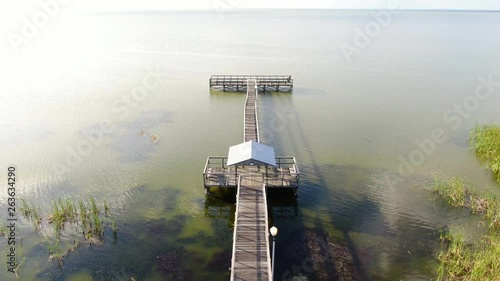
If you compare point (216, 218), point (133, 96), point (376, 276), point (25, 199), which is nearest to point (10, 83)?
point (133, 96)

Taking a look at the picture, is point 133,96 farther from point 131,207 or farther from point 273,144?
point 131,207

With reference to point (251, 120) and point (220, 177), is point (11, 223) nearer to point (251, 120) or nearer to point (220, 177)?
point (220, 177)

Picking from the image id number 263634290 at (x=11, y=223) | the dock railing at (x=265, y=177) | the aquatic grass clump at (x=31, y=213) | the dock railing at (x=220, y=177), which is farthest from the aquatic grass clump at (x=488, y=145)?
the image id number 263634290 at (x=11, y=223)

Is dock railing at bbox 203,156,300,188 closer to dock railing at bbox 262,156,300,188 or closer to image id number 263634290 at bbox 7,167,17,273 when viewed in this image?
dock railing at bbox 262,156,300,188

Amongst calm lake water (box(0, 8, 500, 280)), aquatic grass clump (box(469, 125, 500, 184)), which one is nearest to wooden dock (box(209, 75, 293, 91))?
calm lake water (box(0, 8, 500, 280))

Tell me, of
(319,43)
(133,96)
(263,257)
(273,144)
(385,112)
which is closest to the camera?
(263,257)
